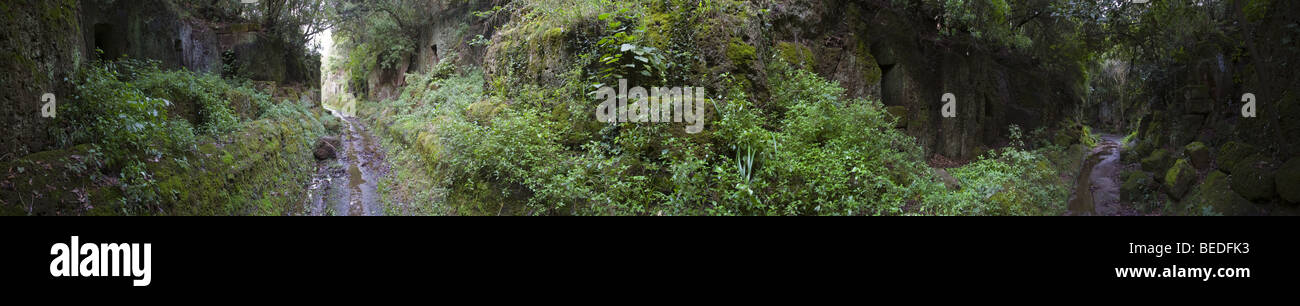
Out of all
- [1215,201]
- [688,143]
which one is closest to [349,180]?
[688,143]

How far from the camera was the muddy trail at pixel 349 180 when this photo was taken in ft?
25.3

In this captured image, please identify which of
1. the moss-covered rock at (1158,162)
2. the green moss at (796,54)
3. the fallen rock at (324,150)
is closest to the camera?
the moss-covered rock at (1158,162)

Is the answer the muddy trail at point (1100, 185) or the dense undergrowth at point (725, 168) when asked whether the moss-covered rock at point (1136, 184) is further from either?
the dense undergrowth at point (725, 168)

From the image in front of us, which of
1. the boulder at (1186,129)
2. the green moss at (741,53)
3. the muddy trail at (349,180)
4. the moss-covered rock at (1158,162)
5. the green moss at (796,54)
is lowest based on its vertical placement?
the muddy trail at (349,180)

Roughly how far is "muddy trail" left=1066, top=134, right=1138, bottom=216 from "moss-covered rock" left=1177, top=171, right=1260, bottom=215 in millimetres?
514

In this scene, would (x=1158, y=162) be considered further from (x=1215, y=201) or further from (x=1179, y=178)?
(x=1215, y=201)

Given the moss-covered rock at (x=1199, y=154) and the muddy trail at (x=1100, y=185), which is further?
the moss-covered rock at (x=1199, y=154)

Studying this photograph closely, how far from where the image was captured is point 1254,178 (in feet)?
16.2

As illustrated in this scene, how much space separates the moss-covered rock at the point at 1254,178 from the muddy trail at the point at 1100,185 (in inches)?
35.7

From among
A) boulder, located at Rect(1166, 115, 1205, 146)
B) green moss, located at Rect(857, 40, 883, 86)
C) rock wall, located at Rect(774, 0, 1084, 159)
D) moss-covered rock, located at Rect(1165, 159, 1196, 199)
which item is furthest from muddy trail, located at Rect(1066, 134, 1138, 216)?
green moss, located at Rect(857, 40, 883, 86)

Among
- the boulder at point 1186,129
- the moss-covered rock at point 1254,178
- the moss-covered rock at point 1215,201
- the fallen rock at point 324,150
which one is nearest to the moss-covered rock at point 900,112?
the boulder at point 1186,129

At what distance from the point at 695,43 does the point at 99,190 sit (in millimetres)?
6892
